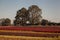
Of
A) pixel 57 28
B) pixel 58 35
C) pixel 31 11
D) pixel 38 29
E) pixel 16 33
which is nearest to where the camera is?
pixel 57 28

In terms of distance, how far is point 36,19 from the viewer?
28578 mm

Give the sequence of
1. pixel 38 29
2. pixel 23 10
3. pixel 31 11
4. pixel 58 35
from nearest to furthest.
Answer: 1. pixel 38 29
2. pixel 58 35
3. pixel 31 11
4. pixel 23 10

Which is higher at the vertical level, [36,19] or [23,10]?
[23,10]

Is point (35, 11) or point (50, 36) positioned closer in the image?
point (50, 36)

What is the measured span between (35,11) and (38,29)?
22.0 metres

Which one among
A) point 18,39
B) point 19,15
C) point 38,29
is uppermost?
point 19,15

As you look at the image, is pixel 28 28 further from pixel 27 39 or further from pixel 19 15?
pixel 19 15

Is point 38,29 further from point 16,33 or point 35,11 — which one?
point 35,11

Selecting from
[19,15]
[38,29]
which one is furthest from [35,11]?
[38,29]

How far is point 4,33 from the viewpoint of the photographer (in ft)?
27.5

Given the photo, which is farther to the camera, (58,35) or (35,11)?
(35,11)

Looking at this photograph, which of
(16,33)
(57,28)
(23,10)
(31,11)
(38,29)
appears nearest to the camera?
(57,28)

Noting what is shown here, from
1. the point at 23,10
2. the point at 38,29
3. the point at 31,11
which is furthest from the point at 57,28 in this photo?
the point at 23,10

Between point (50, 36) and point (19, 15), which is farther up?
point (19, 15)
